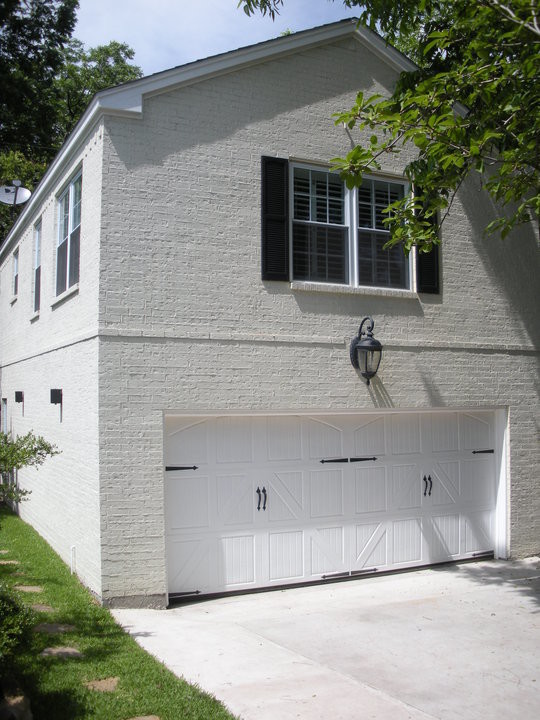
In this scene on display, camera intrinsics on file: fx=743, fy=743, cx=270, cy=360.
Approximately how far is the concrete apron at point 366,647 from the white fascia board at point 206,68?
5.47 meters

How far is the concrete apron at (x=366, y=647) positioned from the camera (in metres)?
5.48

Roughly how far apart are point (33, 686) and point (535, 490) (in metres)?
7.63

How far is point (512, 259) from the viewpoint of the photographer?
427 inches

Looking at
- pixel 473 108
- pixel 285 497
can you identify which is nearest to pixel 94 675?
pixel 285 497

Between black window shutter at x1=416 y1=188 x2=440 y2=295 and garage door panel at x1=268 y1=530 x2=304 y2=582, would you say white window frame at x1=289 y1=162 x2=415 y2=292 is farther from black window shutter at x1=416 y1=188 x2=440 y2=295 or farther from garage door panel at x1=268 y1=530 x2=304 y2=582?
garage door panel at x1=268 y1=530 x2=304 y2=582

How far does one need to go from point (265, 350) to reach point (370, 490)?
2420 mm

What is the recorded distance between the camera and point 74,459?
9.13 m

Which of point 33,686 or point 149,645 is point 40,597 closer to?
point 149,645

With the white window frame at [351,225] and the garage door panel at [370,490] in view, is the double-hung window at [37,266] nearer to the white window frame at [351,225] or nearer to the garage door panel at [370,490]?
the white window frame at [351,225]

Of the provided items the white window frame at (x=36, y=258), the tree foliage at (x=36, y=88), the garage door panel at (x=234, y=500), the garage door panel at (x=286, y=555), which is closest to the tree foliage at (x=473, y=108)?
the garage door panel at (x=234, y=500)

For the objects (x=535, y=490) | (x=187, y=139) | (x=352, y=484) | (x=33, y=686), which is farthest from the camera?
(x=535, y=490)

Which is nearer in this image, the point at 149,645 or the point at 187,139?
the point at 149,645

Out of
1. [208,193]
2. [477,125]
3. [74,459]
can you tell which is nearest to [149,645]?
[74,459]

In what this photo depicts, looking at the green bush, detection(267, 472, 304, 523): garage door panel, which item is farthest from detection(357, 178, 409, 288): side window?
the green bush
